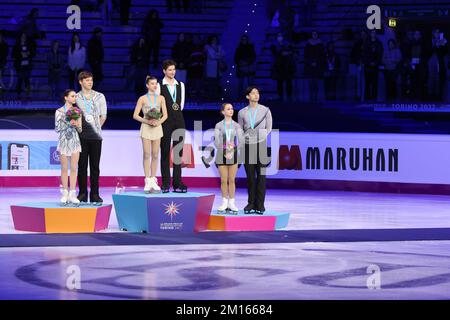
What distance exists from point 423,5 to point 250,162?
9.82 m

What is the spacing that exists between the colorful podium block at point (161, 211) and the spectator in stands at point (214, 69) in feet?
30.5

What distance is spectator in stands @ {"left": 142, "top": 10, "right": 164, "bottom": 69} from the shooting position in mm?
Result: 24677

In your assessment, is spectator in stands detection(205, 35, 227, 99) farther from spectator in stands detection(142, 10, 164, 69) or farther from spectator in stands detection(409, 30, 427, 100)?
spectator in stands detection(409, 30, 427, 100)

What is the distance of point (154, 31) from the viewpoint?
25.1m

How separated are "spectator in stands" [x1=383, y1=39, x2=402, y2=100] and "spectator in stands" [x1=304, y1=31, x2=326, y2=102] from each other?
1434 mm

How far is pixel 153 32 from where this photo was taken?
986 inches

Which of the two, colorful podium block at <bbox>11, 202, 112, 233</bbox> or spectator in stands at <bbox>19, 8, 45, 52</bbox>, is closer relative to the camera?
colorful podium block at <bbox>11, 202, 112, 233</bbox>

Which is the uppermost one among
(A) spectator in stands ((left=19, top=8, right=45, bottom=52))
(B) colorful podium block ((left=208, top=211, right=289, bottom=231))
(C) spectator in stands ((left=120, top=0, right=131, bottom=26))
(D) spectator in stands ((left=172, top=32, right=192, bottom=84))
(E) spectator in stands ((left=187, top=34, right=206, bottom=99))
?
(C) spectator in stands ((left=120, top=0, right=131, bottom=26))

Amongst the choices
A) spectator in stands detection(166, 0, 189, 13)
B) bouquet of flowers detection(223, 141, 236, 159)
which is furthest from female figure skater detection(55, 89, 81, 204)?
spectator in stands detection(166, 0, 189, 13)

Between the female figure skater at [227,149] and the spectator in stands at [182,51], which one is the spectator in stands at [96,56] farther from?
the female figure skater at [227,149]

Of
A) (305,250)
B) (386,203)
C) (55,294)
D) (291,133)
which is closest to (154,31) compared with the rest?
(291,133)

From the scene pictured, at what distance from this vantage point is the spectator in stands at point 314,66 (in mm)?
23469

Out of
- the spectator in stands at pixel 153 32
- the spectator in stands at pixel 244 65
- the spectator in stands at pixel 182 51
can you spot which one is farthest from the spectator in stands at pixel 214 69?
the spectator in stands at pixel 153 32
